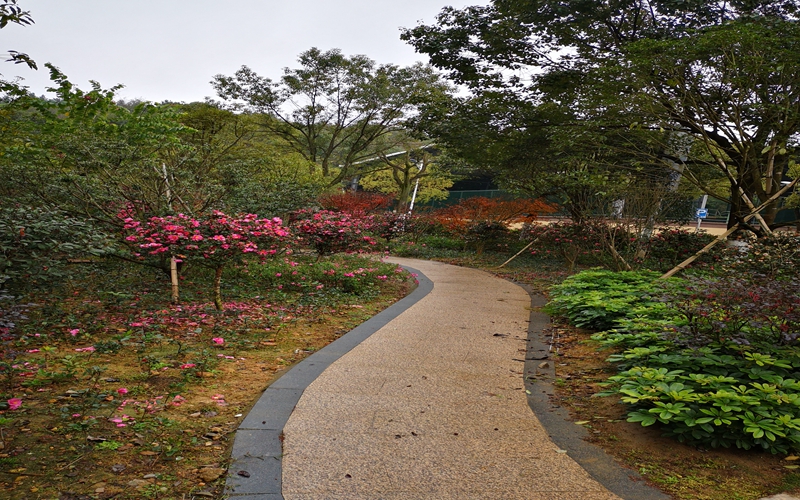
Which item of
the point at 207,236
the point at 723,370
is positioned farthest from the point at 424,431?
the point at 207,236

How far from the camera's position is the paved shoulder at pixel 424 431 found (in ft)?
7.21

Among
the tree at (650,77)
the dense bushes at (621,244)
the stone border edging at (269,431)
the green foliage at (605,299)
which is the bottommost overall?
the stone border edging at (269,431)

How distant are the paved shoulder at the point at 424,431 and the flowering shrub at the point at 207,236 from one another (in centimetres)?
164

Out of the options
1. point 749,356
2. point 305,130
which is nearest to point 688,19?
point 749,356

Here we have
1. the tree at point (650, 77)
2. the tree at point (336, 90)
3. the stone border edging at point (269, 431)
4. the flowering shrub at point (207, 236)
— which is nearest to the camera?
the stone border edging at point (269, 431)

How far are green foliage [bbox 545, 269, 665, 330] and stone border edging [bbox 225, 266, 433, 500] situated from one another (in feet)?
7.60

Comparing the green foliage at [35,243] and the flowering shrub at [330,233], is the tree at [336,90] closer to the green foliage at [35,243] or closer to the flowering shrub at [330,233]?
the flowering shrub at [330,233]

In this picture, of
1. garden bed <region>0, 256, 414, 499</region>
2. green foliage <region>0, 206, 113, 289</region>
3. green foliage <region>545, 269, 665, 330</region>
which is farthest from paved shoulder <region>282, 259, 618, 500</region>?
green foliage <region>0, 206, 113, 289</region>

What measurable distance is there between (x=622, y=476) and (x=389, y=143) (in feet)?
74.9

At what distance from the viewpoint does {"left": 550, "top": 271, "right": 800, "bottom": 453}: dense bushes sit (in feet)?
7.97

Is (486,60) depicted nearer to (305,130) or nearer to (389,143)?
(305,130)

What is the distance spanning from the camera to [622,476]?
2.29m

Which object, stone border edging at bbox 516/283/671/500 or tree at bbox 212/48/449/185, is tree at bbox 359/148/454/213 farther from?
stone border edging at bbox 516/283/671/500

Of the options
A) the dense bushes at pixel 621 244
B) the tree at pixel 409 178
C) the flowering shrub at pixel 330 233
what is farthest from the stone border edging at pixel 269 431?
the tree at pixel 409 178
